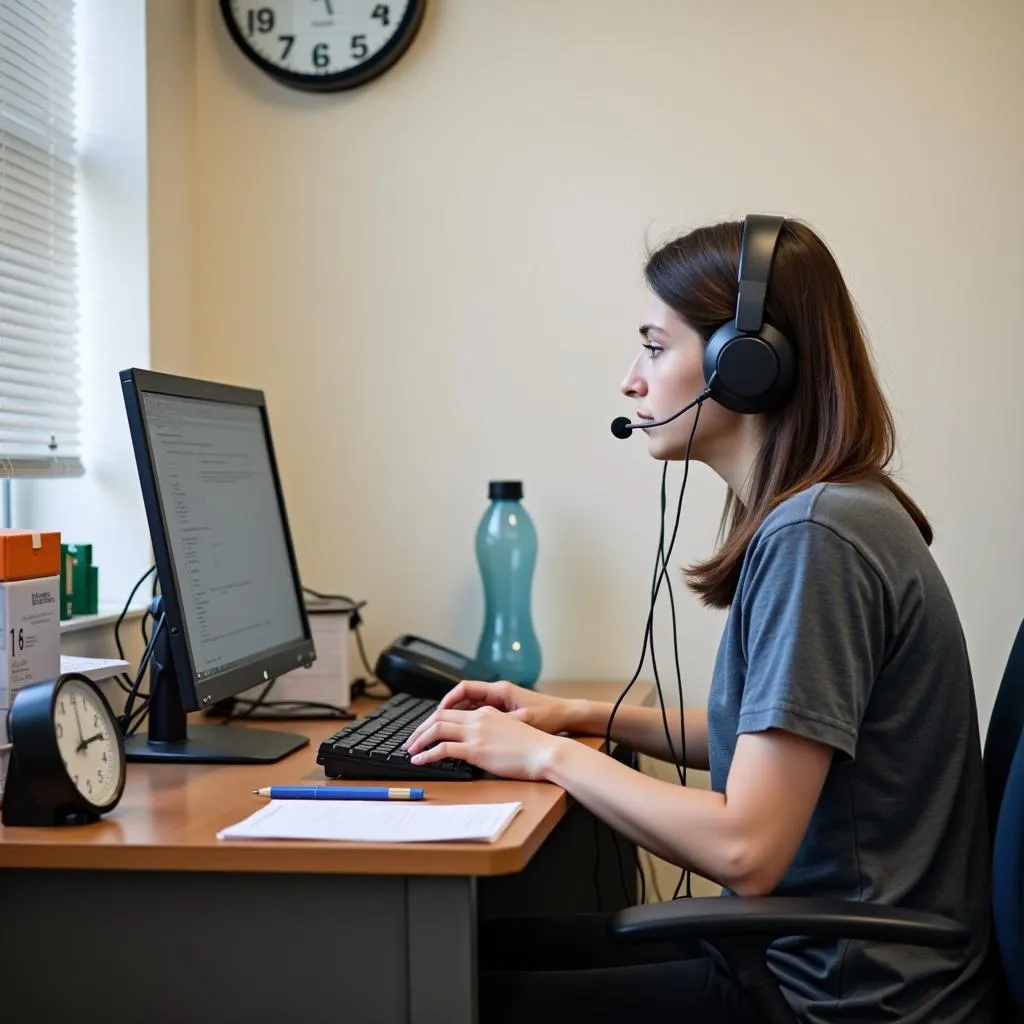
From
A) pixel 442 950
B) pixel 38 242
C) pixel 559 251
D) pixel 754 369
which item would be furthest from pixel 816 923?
pixel 38 242

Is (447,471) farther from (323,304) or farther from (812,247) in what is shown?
(812,247)

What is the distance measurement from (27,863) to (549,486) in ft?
4.16

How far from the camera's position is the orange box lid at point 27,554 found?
1.30 metres

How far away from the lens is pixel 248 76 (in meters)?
2.34

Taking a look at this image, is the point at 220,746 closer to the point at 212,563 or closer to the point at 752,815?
the point at 212,563

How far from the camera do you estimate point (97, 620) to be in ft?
6.20

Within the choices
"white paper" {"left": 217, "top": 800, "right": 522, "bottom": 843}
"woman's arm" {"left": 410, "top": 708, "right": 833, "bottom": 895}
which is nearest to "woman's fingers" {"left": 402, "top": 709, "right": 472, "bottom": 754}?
"white paper" {"left": 217, "top": 800, "right": 522, "bottom": 843}

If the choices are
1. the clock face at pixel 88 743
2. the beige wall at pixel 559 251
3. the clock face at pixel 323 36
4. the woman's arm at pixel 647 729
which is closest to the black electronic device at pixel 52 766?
the clock face at pixel 88 743

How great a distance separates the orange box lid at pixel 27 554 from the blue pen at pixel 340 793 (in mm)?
335

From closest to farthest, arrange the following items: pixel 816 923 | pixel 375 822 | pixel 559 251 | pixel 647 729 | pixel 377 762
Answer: pixel 816 923, pixel 375 822, pixel 377 762, pixel 647 729, pixel 559 251

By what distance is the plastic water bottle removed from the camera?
2178mm

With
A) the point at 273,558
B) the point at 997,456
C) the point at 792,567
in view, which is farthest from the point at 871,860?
the point at 997,456

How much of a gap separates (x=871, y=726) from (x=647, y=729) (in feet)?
1.61

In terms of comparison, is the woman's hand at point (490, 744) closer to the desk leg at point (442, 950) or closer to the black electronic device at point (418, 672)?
the desk leg at point (442, 950)
